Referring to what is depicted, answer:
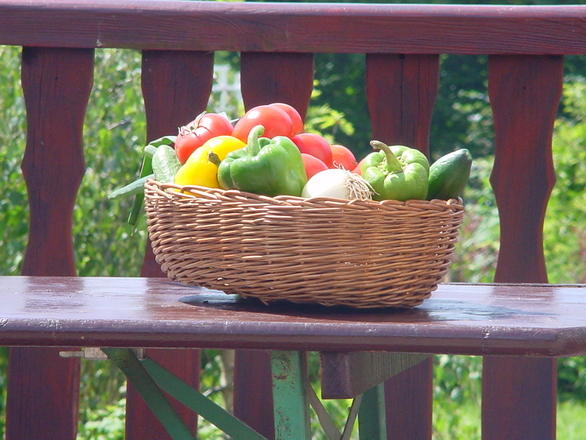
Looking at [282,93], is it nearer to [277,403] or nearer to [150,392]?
[150,392]

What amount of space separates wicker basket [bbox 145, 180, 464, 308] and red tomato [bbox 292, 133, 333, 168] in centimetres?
18

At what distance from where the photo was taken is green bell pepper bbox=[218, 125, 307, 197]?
1.18 meters

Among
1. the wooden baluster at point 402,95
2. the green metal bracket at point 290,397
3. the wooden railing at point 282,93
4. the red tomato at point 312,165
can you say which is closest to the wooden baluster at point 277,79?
the wooden railing at point 282,93

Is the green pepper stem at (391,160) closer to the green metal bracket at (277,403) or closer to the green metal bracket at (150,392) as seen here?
the green metal bracket at (277,403)

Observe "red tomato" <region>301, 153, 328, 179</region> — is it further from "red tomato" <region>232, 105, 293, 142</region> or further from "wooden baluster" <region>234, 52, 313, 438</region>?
"wooden baluster" <region>234, 52, 313, 438</region>

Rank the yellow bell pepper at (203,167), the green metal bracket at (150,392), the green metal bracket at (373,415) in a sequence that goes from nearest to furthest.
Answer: the yellow bell pepper at (203,167) → the green metal bracket at (150,392) → the green metal bracket at (373,415)

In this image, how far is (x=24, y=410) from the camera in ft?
6.37

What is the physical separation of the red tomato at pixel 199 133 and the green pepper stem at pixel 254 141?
10cm

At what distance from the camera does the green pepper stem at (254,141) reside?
47.8 inches

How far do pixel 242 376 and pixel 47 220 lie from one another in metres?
0.56

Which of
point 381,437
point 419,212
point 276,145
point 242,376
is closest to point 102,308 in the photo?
point 276,145

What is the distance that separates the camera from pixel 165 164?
4.41ft

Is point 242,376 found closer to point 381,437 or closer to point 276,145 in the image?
point 381,437

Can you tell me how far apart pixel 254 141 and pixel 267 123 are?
0.37ft
